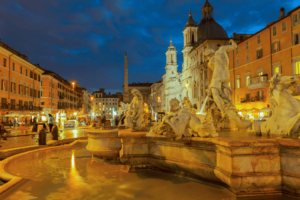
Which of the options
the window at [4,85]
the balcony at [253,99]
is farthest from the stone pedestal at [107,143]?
the window at [4,85]

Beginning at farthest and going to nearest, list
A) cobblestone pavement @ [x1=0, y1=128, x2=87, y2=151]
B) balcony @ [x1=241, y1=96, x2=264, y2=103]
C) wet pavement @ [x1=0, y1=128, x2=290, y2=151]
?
balcony @ [x1=241, y1=96, x2=264, y2=103], cobblestone pavement @ [x1=0, y1=128, x2=87, y2=151], wet pavement @ [x1=0, y1=128, x2=290, y2=151]

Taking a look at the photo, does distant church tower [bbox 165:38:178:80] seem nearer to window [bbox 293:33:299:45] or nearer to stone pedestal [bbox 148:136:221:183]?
window [bbox 293:33:299:45]

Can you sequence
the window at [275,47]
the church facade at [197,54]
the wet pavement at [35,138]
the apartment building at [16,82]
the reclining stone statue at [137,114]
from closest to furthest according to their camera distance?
the wet pavement at [35,138] → the reclining stone statue at [137,114] → the window at [275,47] → the apartment building at [16,82] → the church facade at [197,54]

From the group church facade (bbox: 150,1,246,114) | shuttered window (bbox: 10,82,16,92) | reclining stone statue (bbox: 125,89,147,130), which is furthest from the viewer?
church facade (bbox: 150,1,246,114)

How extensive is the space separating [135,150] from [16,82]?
3275cm

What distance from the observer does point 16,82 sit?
32688 millimetres

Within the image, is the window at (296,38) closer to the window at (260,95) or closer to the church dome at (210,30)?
the window at (260,95)

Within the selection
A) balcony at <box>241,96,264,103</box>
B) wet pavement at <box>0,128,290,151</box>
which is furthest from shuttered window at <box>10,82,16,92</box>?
balcony at <box>241,96,264,103</box>

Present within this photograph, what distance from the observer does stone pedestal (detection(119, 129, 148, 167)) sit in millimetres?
5379

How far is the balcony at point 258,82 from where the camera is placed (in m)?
28.3

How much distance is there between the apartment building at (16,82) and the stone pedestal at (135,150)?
27.0 meters

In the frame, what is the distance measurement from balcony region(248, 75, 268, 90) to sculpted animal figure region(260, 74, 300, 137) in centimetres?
2606

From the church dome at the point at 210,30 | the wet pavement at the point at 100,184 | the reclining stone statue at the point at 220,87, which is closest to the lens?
the wet pavement at the point at 100,184

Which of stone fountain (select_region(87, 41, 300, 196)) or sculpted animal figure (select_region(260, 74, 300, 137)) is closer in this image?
stone fountain (select_region(87, 41, 300, 196))
